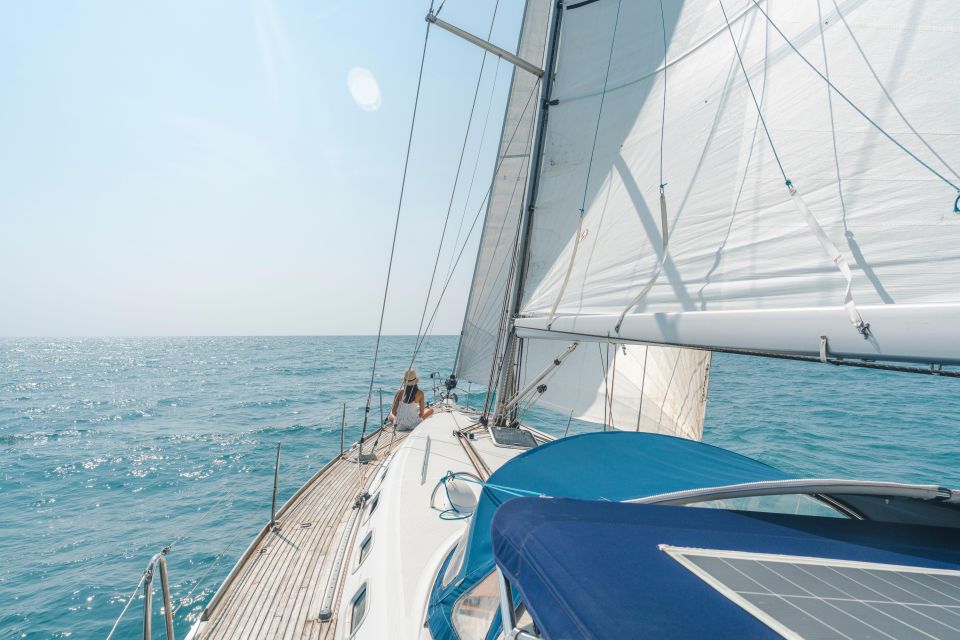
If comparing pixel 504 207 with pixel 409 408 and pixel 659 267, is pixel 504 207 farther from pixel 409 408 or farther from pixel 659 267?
pixel 659 267

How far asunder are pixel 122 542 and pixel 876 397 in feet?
87.8

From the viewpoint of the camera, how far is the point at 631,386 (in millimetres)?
7352

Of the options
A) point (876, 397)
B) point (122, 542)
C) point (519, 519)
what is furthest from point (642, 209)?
point (876, 397)

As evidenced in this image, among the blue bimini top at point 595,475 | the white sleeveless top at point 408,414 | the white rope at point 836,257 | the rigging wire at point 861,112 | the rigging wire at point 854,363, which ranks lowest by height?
Answer: the white sleeveless top at point 408,414

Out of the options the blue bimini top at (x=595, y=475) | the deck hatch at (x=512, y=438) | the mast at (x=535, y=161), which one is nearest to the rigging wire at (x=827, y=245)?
the blue bimini top at (x=595, y=475)

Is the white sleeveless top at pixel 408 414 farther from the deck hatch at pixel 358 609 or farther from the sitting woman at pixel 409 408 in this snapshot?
the deck hatch at pixel 358 609

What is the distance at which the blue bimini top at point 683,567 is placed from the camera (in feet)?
3.38

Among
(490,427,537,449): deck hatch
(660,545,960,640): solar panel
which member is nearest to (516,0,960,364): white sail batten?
(660,545,960,640): solar panel

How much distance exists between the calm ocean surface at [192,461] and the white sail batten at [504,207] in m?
5.85

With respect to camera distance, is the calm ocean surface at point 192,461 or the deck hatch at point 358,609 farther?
the calm ocean surface at point 192,461

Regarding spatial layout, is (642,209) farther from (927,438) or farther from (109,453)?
(109,453)

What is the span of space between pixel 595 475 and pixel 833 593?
4.49 ft

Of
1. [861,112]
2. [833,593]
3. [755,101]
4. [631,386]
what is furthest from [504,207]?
[833,593]

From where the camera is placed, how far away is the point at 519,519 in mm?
1466
